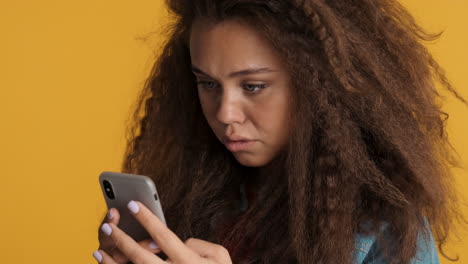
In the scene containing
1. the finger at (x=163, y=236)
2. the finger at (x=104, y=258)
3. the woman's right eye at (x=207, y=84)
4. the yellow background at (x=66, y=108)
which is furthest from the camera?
the yellow background at (x=66, y=108)

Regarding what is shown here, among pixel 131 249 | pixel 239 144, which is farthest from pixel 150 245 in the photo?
pixel 239 144

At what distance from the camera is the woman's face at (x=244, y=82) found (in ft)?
4.23

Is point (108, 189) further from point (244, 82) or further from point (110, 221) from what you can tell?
point (244, 82)

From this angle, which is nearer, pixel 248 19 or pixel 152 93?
pixel 248 19

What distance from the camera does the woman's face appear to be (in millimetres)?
1289

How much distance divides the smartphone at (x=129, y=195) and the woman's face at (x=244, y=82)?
18 cm

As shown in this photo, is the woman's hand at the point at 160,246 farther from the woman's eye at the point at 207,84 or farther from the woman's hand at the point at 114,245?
the woman's eye at the point at 207,84

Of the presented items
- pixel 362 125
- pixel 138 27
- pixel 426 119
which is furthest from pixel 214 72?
pixel 138 27

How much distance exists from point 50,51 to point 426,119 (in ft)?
4.40

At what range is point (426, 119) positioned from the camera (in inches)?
56.2

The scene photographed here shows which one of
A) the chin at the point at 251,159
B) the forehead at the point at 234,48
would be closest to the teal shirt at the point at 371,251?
the chin at the point at 251,159

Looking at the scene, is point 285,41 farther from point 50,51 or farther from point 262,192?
point 50,51

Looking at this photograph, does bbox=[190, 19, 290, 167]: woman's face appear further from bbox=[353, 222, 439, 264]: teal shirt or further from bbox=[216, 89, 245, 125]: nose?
bbox=[353, 222, 439, 264]: teal shirt

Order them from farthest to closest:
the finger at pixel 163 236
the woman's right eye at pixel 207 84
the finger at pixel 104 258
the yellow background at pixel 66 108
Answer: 1. the yellow background at pixel 66 108
2. the woman's right eye at pixel 207 84
3. the finger at pixel 104 258
4. the finger at pixel 163 236
